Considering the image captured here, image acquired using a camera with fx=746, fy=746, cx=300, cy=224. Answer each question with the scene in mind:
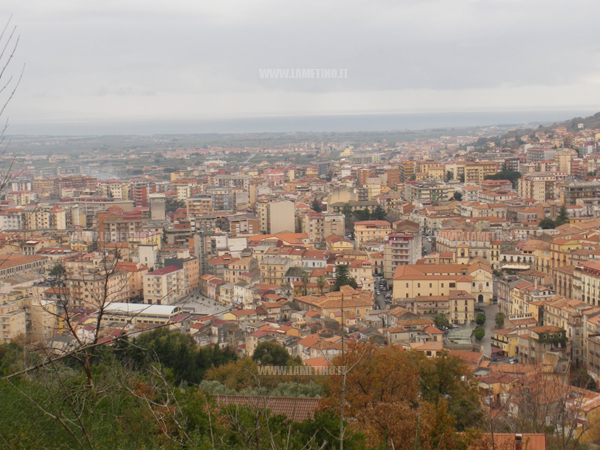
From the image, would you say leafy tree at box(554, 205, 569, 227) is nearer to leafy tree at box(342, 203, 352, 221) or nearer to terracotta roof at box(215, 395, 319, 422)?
leafy tree at box(342, 203, 352, 221)

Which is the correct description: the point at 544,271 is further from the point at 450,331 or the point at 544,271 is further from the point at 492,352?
the point at 492,352

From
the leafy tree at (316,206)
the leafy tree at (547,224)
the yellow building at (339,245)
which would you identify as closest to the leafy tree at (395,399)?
the yellow building at (339,245)

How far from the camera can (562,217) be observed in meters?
16.2

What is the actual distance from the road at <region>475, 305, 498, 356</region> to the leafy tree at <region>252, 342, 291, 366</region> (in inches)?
102

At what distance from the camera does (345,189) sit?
2092 centimetres

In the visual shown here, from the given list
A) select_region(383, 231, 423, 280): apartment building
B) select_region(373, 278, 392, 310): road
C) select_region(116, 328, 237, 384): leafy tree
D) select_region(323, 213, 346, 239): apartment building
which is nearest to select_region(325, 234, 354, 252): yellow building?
select_region(383, 231, 423, 280): apartment building

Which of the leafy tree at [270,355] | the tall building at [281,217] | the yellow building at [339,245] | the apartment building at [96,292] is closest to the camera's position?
the apartment building at [96,292]

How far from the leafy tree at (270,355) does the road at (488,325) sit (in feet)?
8.53

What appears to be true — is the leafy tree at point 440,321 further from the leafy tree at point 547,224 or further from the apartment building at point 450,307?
the leafy tree at point 547,224

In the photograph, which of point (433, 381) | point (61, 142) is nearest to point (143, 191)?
point (433, 381)

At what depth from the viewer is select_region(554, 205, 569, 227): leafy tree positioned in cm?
1610

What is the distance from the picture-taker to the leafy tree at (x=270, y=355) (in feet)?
25.7

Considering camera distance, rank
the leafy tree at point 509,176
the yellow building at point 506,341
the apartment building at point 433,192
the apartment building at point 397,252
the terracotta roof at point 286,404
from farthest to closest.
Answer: the leafy tree at point 509,176 < the apartment building at point 433,192 < the apartment building at point 397,252 < the yellow building at point 506,341 < the terracotta roof at point 286,404

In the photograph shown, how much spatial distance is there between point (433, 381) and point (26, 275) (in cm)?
900
